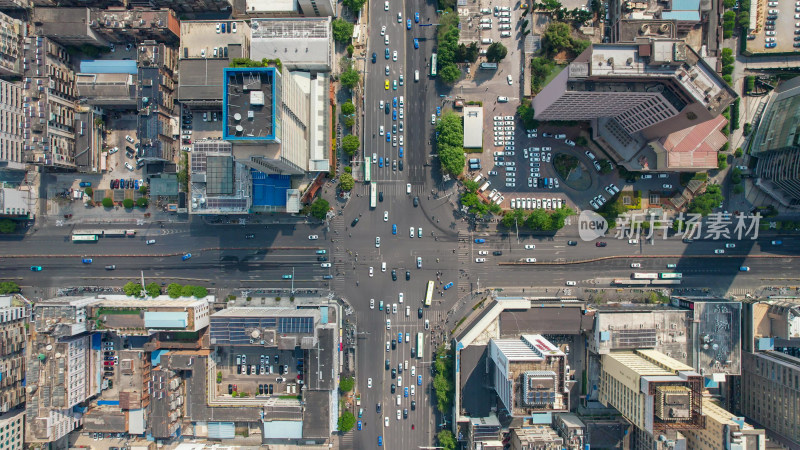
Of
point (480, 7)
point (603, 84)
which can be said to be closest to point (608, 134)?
point (603, 84)

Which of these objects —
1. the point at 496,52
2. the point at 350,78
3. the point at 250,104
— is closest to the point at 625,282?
the point at 496,52

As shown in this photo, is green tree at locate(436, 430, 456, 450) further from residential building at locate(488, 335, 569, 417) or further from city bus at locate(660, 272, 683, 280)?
city bus at locate(660, 272, 683, 280)

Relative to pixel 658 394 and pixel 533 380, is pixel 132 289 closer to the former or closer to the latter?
pixel 533 380

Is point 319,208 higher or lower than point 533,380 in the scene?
higher

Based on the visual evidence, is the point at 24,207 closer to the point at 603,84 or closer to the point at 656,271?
the point at 603,84

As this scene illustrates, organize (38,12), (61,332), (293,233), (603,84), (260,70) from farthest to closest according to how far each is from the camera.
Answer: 1. (293,233)
2. (38,12)
3. (61,332)
4. (603,84)
5. (260,70)

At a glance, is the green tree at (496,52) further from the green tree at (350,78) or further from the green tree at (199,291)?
the green tree at (199,291)
